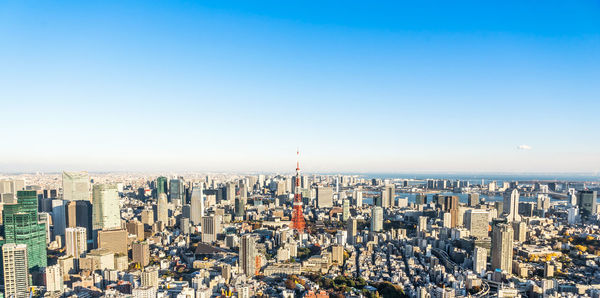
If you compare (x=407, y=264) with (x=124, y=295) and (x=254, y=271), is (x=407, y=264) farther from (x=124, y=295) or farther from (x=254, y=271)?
(x=124, y=295)

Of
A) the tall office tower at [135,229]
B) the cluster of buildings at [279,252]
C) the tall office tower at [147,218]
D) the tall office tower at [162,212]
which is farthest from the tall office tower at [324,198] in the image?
the tall office tower at [135,229]

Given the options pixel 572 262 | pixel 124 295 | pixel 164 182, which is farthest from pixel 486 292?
pixel 164 182

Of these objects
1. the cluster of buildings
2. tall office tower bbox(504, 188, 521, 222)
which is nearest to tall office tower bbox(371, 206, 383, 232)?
the cluster of buildings

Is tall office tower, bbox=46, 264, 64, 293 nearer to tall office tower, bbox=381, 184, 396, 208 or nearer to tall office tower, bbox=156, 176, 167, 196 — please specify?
tall office tower, bbox=156, 176, 167, 196

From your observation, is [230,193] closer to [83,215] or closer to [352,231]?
[83,215]

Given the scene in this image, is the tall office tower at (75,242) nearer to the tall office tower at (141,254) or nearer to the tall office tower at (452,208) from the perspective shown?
the tall office tower at (141,254)

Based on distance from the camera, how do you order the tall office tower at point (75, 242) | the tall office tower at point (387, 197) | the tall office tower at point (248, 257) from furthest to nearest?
the tall office tower at point (387, 197) → the tall office tower at point (75, 242) → the tall office tower at point (248, 257)
